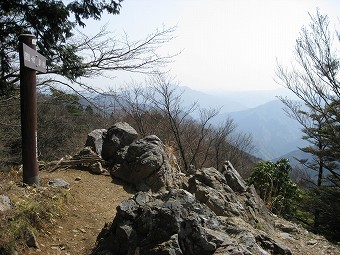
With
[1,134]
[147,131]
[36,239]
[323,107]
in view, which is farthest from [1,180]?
[323,107]

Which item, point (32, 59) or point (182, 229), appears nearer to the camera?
point (182, 229)

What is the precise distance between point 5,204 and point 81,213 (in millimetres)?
1071

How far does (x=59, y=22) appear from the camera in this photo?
600cm

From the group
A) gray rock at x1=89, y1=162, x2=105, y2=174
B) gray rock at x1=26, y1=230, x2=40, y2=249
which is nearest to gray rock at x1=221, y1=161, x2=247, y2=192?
gray rock at x1=89, y1=162, x2=105, y2=174

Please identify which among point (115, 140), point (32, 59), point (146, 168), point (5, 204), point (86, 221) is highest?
point (32, 59)

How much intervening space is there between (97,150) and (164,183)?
2144 millimetres

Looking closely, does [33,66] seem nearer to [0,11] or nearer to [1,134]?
[0,11]

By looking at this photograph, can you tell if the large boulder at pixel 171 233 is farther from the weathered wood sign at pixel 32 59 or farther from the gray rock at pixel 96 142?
the gray rock at pixel 96 142

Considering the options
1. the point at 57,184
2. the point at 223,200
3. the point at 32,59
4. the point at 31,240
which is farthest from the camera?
the point at 57,184

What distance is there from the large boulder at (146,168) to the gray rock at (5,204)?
2550mm

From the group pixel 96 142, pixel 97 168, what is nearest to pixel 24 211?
pixel 97 168

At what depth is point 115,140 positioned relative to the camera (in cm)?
670

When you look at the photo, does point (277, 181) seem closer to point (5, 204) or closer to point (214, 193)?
point (214, 193)

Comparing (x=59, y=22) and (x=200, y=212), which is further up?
(x=59, y=22)
